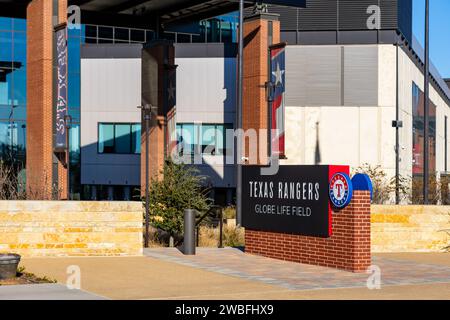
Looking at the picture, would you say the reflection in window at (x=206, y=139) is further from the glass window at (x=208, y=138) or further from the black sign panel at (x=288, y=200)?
the black sign panel at (x=288, y=200)

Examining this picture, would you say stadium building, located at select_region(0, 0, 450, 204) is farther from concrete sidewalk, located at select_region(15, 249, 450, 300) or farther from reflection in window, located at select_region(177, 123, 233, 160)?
concrete sidewalk, located at select_region(15, 249, 450, 300)

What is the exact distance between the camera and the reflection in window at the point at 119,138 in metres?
59.8

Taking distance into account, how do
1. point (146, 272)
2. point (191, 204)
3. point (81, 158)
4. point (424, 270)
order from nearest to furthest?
point (146, 272)
point (424, 270)
point (191, 204)
point (81, 158)

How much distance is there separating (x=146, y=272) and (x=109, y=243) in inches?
161

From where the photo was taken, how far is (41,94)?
3759 cm

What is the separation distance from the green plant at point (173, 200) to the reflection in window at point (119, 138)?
28.5 meters

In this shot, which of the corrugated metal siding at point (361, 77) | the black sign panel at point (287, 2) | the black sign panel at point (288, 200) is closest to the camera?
the black sign panel at point (288, 200)

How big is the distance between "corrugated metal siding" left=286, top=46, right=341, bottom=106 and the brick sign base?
39.5 meters

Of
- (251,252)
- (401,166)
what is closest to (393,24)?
(401,166)

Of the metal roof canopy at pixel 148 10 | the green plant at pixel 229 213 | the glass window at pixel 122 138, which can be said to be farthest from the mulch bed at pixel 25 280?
the glass window at pixel 122 138

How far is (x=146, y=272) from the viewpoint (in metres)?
19.7

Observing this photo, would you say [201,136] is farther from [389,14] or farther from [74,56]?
[389,14]
